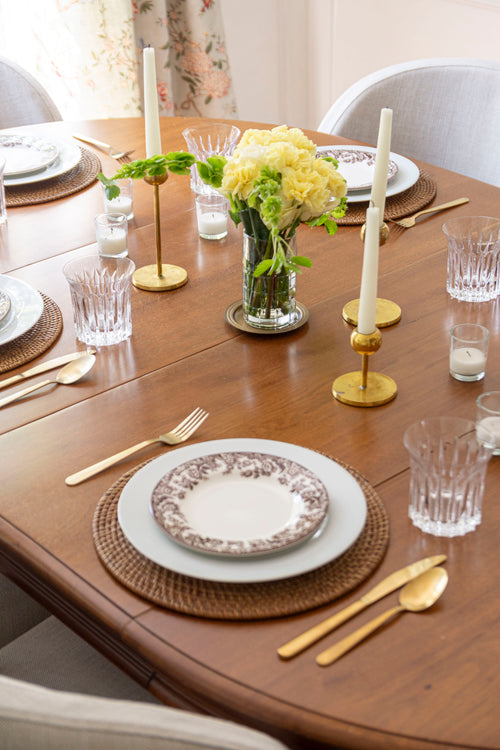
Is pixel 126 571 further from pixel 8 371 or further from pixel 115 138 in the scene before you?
pixel 115 138

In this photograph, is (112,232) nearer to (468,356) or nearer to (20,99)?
(468,356)

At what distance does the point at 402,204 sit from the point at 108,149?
69cm

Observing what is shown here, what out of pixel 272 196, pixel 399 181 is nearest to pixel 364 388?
pixel 272 196

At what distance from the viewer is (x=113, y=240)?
4.93 ft

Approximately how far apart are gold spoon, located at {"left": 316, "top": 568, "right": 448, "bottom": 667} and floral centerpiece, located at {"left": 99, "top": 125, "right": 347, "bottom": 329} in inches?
19.2

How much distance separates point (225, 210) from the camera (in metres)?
1.61

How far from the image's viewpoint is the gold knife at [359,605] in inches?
31.4

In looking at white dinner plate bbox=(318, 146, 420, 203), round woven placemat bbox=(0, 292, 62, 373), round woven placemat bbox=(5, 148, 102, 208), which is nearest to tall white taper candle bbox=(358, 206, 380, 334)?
round woven placemat bbox=(0, 292, 62, 373)

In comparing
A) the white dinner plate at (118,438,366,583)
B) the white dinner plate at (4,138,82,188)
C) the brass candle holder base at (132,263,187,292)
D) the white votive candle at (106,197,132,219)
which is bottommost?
the white dinner plate at (118,438,366,583)

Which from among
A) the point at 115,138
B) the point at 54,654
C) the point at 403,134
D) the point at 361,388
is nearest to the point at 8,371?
the point at 54,654

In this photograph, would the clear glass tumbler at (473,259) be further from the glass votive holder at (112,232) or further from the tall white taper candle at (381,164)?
the glass votive holder at (112,232)

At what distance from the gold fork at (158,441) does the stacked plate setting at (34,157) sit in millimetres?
867

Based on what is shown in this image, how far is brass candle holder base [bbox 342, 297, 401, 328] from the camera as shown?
4.37ft

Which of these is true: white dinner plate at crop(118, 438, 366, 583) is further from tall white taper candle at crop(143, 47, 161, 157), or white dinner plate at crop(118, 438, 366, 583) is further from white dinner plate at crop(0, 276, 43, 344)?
tall white taper candle at crop(143, 47, 161, 157)
